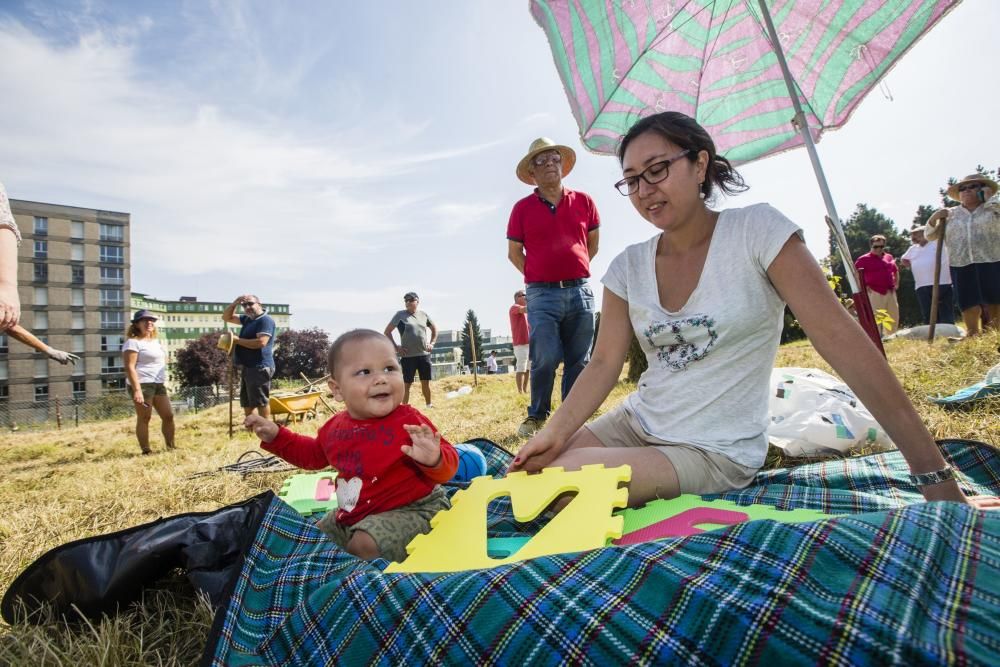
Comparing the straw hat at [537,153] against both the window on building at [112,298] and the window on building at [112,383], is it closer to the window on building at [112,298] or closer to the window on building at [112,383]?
the window on building at [112,383]

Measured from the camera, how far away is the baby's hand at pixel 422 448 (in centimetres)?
183

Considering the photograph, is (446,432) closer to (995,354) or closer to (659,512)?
(659,512)

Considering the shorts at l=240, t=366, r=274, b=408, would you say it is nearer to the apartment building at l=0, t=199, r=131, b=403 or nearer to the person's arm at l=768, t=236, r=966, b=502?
the person's arm at l=768, t=236, r=966, b=502

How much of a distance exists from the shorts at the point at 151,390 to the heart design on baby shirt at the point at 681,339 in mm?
6470

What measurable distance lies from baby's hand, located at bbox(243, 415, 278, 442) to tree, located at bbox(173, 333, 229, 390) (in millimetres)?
55327

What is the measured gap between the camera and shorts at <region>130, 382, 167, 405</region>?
21.1ft

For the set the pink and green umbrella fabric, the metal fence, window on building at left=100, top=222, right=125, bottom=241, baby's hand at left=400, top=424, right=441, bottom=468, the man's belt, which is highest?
window on building at left=100, top=222, right=125, bottom=241

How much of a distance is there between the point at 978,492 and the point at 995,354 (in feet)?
11.7

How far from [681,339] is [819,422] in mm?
1181

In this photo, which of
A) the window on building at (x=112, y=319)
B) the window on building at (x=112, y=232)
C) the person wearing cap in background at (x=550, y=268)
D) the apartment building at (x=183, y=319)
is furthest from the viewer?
the apartment building at (x=183, y=319)

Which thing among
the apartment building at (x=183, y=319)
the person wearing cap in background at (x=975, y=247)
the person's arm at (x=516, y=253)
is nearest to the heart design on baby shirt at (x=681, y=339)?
the person's arm at (x=516, y=253)

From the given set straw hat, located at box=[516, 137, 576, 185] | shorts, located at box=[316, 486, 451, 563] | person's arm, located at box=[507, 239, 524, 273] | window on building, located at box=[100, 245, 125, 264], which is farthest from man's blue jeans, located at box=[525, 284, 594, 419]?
window on building, located at box=[100, 245, 125, 264]

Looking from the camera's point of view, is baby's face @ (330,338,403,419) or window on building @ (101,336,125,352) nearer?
baby's face @ (330,338,403,419)

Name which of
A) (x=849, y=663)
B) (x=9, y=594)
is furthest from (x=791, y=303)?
(x=9, y=594)
